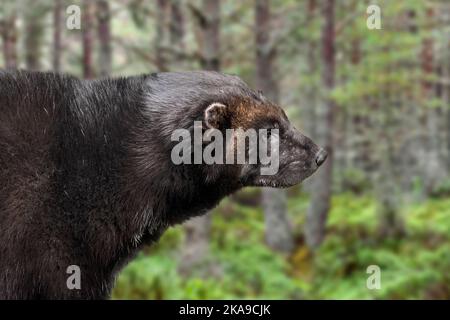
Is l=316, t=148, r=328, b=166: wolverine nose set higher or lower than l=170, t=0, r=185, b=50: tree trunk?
lower

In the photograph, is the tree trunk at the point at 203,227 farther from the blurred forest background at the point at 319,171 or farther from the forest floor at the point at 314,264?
the forest floor at the point at 314,264

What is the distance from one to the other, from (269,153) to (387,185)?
10568mm

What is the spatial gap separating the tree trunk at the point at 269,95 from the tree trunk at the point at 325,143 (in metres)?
0.67

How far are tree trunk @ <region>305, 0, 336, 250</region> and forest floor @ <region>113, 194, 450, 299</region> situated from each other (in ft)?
1.71

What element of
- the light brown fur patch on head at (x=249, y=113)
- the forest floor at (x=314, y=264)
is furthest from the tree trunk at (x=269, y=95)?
the light brown fur patch on head at (x=249, y=113)

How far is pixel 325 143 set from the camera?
1384cm

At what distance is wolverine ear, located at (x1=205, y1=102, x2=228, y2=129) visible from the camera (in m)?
3.68

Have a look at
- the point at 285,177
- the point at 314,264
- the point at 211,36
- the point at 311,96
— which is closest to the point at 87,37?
the point at 211,36

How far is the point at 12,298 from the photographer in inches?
129

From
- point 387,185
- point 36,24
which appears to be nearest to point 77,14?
point 387,185

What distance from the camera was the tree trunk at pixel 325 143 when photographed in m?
13.6

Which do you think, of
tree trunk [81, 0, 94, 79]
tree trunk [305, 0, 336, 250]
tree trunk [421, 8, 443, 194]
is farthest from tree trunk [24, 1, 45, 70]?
tree trunk [421, 8, 443, 194]

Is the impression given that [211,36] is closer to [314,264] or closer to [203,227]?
[203,227]

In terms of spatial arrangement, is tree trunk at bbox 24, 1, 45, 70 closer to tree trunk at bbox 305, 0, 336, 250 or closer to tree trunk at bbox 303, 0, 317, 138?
tree trunk at bbox 305, 0, 336, 250
